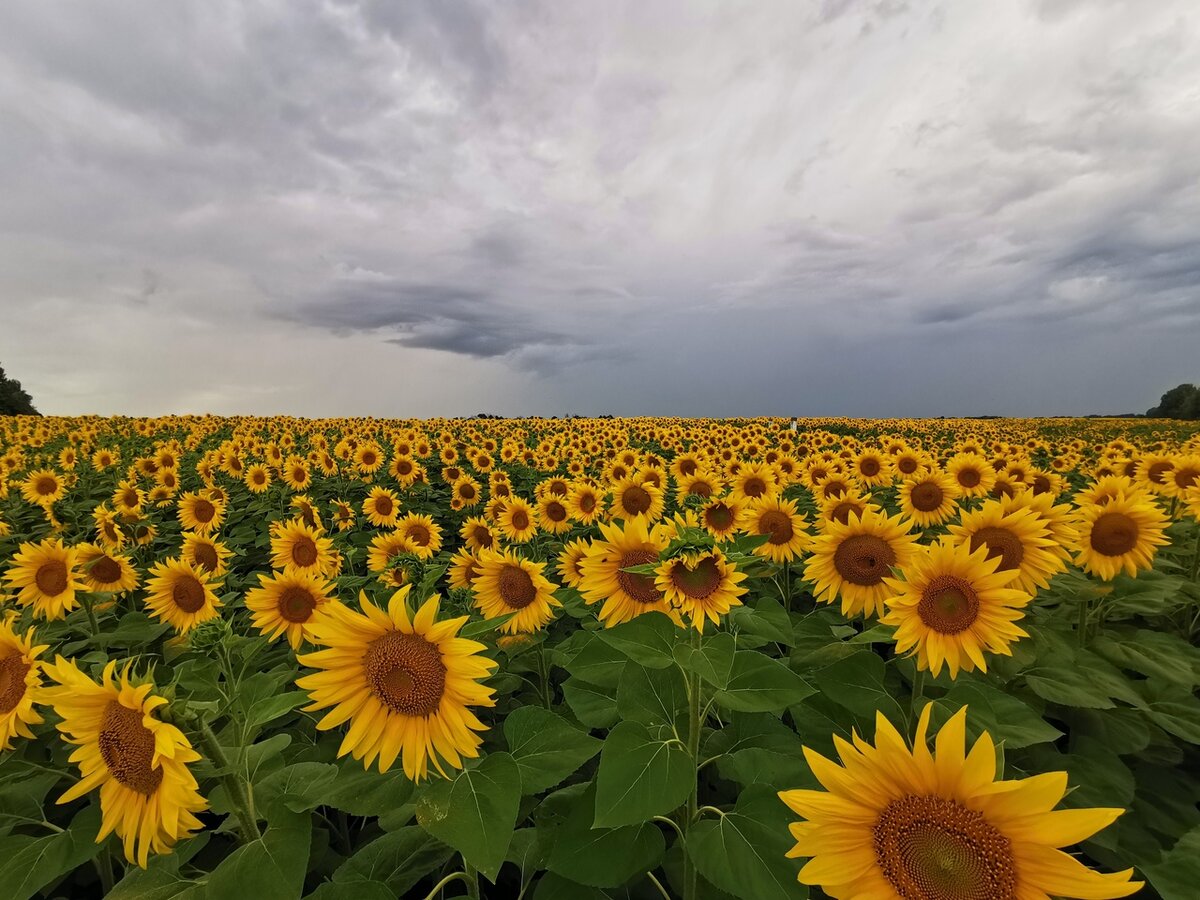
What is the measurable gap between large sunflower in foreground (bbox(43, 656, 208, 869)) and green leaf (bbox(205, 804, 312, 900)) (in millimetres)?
175

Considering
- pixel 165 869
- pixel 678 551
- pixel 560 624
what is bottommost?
pixel 560 624

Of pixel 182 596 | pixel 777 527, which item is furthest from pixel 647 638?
pixel 182 596

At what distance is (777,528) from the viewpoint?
4840 mm

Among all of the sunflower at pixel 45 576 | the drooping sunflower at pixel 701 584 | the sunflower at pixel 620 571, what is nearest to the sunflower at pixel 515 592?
the sunflower at pixel 620 571

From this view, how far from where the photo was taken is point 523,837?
2.45m

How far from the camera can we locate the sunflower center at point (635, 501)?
700 cm

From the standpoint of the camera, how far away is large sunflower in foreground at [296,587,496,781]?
80.1 inches

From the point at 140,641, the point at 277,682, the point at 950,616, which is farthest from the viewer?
the point at 140,641

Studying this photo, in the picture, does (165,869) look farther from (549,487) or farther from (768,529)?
(549,487)

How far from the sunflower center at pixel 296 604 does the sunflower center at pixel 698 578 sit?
97.5 inches

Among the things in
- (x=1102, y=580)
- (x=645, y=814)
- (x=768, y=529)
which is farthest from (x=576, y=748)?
(x=1102, y=580)

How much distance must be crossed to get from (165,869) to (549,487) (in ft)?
21.9

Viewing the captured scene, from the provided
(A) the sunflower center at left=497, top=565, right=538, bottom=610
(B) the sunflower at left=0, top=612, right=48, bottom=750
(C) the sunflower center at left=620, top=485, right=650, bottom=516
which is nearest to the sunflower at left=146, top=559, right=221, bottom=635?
(B) the sunflower at left=0, top=612, right=48, bottom=750

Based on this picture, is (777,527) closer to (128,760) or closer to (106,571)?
(128,760)
